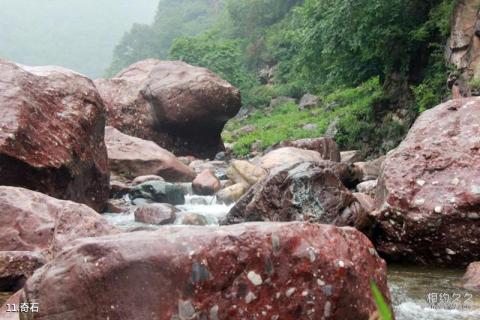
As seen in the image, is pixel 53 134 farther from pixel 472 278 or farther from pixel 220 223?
pixel 472 278

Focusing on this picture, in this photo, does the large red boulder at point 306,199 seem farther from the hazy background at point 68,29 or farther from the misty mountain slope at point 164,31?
the hazy background at point 68,29

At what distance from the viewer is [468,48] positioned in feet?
42.5

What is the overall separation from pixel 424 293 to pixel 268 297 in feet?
8.26

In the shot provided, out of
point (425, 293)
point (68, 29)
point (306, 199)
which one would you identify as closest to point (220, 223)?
point (306, 199)

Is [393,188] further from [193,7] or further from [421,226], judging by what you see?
[193,7]

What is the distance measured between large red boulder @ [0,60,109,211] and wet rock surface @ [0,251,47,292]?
10.8ft

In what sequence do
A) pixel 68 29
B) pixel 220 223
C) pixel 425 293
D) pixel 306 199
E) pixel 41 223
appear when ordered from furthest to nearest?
1. pixel 68 29
2. pixel 220 223
3. pixel 306 199
4. pixel 41 223
5. pixel 425 293

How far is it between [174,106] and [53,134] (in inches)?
370

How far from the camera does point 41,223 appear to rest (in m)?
6.42

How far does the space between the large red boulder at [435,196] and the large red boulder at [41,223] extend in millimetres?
3131

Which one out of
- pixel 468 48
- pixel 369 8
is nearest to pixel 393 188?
pixel 468 48

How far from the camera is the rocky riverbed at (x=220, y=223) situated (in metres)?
3.48

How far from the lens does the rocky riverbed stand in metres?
3.48

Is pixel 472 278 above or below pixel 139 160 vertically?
below
